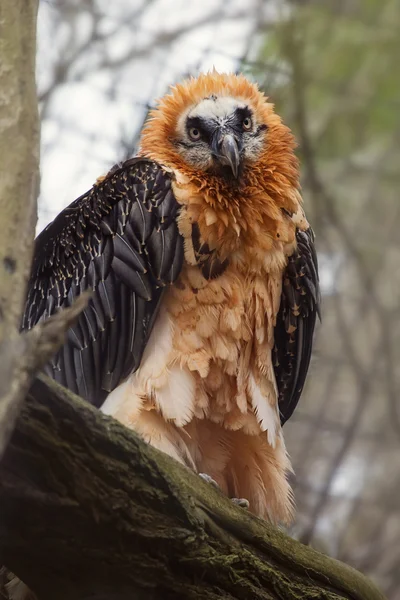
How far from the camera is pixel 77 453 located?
3268 mm

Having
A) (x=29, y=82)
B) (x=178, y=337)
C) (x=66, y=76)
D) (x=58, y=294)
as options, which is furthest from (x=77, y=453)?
(x=66, y=76)

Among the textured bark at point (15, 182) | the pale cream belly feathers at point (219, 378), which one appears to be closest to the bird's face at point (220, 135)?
the pale cream belly feathers at point (219, 378)

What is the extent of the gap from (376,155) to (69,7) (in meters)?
4.07

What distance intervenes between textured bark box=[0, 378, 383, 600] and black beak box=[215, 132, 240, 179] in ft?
7.10

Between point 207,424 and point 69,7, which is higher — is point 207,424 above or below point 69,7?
below

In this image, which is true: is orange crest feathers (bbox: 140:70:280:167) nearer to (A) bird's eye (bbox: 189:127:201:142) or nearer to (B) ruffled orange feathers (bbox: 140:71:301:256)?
(B) ruffled orange feathers (bbox: 140:71:301:256)

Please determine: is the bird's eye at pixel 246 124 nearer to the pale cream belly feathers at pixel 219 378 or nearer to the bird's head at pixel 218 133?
the bird's head at pixel 218 133

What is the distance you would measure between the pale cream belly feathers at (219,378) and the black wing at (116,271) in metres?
0.10

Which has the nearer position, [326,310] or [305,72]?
[305,72]

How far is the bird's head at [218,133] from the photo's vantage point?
18.7ft

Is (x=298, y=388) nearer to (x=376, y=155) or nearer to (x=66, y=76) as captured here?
(x=66, y=76)

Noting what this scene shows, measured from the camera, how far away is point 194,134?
6.00 metres

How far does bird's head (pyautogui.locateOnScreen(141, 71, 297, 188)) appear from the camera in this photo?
571 centimetres

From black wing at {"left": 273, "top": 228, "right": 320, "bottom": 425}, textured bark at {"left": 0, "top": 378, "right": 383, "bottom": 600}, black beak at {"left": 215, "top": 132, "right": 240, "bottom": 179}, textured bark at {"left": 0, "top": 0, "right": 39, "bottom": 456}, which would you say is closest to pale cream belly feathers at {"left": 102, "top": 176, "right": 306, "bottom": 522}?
black wing at {"left": 273, "top": 228, "right": 320, "bottom": 425}
